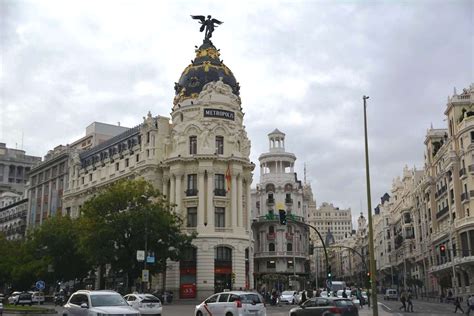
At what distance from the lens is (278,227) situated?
10494cm

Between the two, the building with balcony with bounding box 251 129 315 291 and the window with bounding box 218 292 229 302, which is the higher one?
the building with balcony with bounding box 251 129 315 291

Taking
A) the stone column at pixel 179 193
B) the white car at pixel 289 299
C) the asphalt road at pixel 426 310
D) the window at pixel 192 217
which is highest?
the stone column at pixel 179 193

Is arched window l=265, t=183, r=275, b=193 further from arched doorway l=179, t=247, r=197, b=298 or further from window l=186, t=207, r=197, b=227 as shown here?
arched doorway l=179, t=247, r=197, b=298

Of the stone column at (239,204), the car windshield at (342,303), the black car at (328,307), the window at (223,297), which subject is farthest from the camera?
the stone column at (239,204)

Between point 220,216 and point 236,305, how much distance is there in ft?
141

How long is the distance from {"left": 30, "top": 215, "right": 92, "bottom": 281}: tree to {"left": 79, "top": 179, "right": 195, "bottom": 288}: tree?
29.1 feet

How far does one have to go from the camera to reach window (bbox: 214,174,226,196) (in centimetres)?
7038

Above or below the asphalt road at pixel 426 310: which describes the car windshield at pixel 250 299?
above

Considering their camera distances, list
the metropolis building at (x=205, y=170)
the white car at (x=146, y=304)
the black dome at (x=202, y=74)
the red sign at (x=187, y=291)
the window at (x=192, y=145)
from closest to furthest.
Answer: the white car at (x=146, y=304)
the red sign at (x=187, y=291)
the metropolis building at (x=205, y=170)
the window at (x=192, y=145)
the black dome at (x=202, y=74)

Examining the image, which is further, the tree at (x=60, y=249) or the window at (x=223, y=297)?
the tree at (x=60, y=249)

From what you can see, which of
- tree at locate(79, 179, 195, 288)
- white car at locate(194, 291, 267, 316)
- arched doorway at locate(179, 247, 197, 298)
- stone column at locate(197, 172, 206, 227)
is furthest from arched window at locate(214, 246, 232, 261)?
white car at locate(194, 291, 267, 316)

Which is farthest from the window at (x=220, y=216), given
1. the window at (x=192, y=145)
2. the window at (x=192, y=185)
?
the window at (x=192, y=145)

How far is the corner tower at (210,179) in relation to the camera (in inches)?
2675

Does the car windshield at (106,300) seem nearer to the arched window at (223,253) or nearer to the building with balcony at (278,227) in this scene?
the arched window at (223,253)
